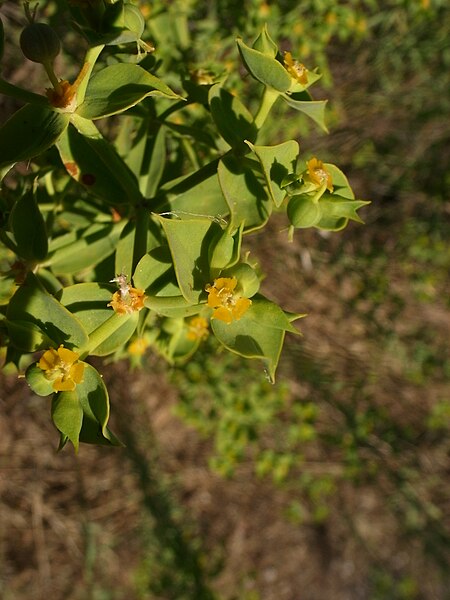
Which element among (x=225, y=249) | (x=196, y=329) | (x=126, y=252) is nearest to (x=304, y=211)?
(x=225, y=249)

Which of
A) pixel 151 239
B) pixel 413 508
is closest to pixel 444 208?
pixel 413 508

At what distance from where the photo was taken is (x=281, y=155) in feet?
4.05

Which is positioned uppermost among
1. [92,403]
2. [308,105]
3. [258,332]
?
[308,105]

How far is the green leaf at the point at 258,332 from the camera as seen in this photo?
1150 millimetres

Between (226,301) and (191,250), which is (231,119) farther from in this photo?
(226,301)

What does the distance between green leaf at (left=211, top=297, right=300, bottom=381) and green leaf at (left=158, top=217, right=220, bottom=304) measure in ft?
0.33

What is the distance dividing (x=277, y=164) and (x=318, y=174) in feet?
0.32

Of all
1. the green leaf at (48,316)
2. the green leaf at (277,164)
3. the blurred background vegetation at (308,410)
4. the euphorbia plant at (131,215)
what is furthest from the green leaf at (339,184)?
the blurred background vegetation at (308,410)

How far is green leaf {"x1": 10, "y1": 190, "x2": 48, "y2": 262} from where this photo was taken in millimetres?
1319

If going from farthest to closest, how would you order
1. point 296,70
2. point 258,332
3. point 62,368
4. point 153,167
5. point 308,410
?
point 308,410
point 153,167
point 296,70
point 258,332
point 62,368

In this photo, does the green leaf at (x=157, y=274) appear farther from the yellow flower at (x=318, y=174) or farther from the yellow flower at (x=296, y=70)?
the yellow flower at (x=296, y=70)

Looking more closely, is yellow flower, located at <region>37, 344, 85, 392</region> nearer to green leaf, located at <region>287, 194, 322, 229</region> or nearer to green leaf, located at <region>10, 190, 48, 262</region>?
green leaf, located at <region>10, 190, 48, 262</region>

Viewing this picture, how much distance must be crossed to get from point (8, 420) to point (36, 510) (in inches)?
25.6

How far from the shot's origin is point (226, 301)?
1.13 m
